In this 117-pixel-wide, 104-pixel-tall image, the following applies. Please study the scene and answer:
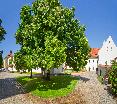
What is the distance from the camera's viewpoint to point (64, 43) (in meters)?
58.8

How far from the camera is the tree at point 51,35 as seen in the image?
5444 cm

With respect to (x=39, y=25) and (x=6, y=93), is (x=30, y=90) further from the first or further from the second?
(x=39, y=25)

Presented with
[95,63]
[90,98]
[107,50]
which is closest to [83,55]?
[90,98]

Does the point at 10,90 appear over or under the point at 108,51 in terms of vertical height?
under

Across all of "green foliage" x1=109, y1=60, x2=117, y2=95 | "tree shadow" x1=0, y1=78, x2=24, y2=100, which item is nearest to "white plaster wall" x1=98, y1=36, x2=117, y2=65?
"tree shadow" x1=0, y1=78, x2=24, y2=100

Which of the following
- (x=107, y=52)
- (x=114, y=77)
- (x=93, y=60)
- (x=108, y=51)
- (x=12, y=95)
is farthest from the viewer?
(x=93, y=60)

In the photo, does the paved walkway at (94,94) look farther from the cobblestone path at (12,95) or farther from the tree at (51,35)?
the cobblestone path at (12,95)

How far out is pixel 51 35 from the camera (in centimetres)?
5669

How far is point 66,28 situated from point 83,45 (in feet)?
16.2

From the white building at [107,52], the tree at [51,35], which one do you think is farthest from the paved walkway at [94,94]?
the white building at [107,52]

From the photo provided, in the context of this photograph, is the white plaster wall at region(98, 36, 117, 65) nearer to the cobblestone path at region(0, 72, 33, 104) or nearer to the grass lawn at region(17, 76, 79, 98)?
the grass lawn at region(17, 76, 79, 98)

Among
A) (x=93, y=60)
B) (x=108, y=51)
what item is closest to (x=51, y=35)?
(x=108, y=51)

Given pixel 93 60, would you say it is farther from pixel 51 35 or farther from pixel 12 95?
pixel 12 95

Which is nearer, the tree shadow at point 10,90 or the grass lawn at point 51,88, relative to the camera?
the tree shadow at point 10,90
